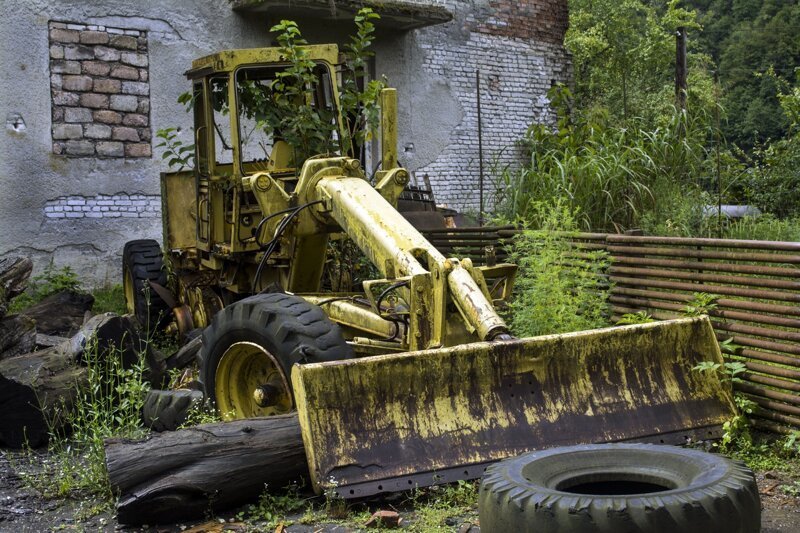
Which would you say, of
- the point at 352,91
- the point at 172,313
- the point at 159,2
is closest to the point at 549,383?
the point at 352,91

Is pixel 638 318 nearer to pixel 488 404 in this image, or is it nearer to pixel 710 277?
pixel 710 277

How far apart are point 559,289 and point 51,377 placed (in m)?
3.72

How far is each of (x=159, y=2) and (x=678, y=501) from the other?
10.1 metres

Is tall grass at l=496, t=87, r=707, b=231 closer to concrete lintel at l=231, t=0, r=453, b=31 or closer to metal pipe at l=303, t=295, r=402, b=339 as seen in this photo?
concrete lintel at l=231, t=0, r=453, b=31

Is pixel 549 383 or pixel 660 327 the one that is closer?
pixel 549 383

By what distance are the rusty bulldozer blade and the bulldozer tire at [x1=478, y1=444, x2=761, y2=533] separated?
2.46 ft

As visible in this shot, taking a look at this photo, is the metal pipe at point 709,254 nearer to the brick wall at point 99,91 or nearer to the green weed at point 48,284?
the green weed at point 48,284

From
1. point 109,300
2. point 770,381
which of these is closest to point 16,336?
point 109,300

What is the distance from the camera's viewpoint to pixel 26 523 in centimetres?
501

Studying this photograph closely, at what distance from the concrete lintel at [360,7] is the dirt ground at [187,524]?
8.40 metres

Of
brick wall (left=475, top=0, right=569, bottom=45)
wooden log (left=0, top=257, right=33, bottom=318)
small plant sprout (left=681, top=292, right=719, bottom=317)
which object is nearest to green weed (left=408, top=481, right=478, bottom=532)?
small plant sprout (left=681, top=292, right=719, bottom=317)

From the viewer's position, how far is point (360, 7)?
12.9m

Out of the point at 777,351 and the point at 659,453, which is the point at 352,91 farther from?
the point at 659,453

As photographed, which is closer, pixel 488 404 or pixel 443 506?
pixel 443 506
